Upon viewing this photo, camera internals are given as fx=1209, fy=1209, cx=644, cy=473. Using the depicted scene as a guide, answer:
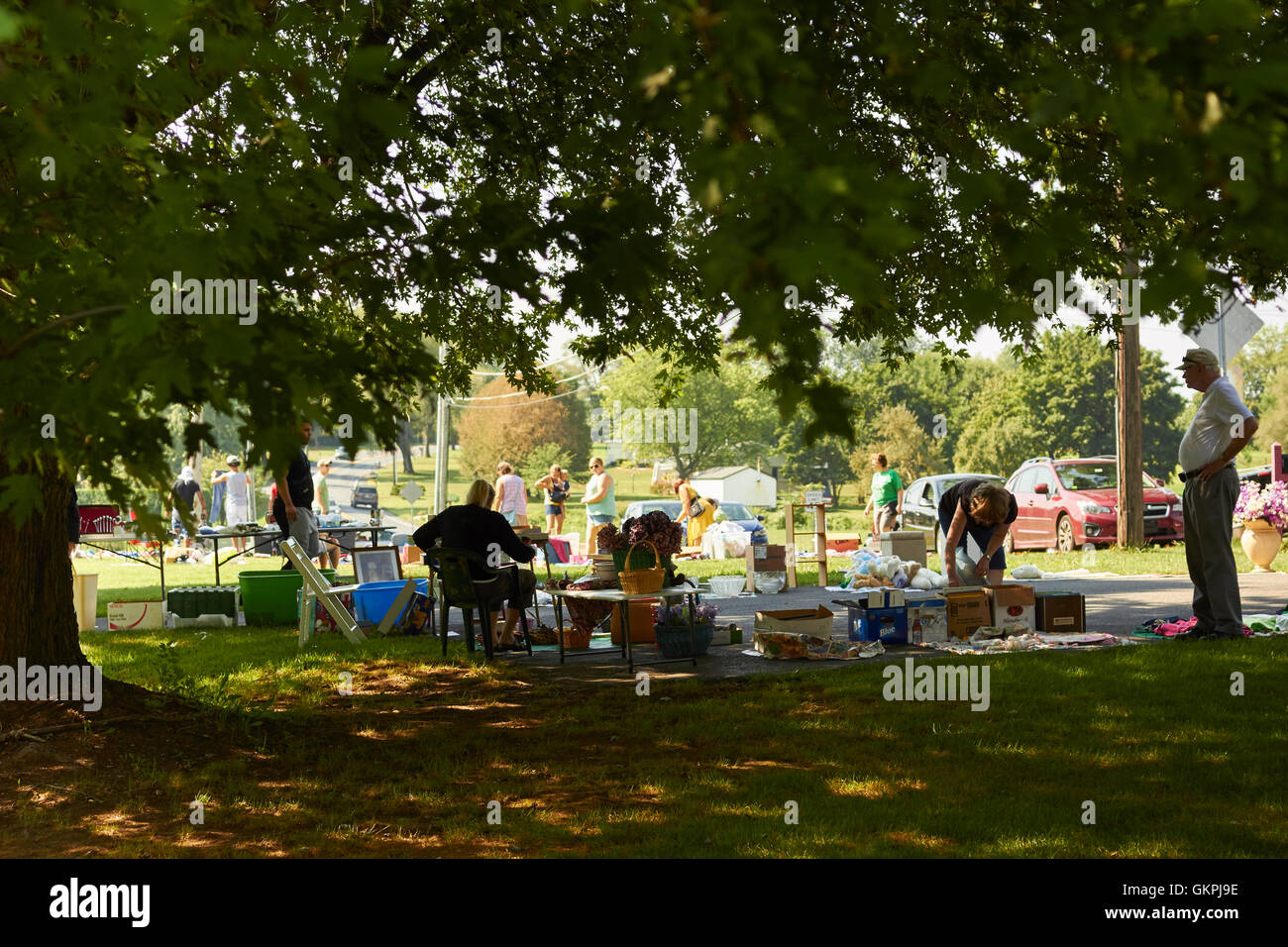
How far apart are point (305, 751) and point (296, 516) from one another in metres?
6.04

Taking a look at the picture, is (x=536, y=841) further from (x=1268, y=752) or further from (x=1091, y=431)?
(x=1091, y=431)

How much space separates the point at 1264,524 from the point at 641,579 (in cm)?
1028

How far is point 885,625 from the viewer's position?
10453 mm

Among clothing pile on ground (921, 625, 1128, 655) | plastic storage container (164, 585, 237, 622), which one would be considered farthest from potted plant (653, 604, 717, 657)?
plastic storage container (164, 585, 237, 622)

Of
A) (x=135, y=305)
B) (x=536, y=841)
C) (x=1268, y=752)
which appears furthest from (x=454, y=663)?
(x=135, y=305)

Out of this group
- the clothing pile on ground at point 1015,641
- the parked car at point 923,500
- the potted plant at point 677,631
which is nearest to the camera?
the clothing pile on ground at point 1015,641

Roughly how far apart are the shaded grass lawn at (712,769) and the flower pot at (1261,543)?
717 cm

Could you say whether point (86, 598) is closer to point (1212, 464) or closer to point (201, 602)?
point (201, 602)

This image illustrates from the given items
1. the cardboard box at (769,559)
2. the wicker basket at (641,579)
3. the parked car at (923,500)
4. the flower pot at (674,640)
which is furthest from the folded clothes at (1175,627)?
the parked car at (923,500)

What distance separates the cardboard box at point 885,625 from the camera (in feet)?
34.2

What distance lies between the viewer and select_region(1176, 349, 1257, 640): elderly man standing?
909cm

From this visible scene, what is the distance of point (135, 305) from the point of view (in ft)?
11.8

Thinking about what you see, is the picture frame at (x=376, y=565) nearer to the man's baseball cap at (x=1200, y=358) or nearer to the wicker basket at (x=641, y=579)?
the wicker basket at (x=641, y=579)

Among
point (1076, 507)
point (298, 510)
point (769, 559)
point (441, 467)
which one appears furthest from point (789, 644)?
point (441, 467)
